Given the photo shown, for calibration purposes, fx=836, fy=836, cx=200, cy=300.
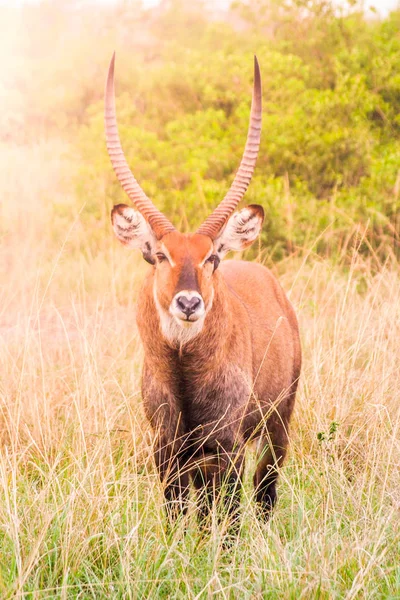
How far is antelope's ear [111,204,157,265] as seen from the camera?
392 centimetres

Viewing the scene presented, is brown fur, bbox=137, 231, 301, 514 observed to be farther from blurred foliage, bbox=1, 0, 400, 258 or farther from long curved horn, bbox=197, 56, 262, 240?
blurred foliage, bbox=1, 0, 400, 258

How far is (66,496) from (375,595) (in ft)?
4.24

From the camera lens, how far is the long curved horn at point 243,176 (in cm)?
395

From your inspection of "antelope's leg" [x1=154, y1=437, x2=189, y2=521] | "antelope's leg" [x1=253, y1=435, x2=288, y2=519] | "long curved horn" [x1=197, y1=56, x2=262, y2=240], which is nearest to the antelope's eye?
"long curved horn" [x1=197, y1=56, x2=262, y2=240]

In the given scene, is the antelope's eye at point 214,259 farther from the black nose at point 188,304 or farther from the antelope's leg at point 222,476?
the antelope's leg at point 222,476

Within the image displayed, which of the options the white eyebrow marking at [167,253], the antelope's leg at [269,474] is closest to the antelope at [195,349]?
the white eyebrow marking at [167,253]

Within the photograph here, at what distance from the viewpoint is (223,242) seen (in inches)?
159

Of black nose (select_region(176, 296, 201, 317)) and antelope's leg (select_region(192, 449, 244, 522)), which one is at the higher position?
black nose (select_region(176, 296, 201, 317))

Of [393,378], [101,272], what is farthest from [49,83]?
[393,378]

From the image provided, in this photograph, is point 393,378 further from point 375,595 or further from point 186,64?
point 186,64

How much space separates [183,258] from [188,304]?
0.34 meters

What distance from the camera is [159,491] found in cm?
382

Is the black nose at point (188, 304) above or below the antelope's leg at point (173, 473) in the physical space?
above

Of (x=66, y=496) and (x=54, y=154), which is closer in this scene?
(x=66, y=496)
